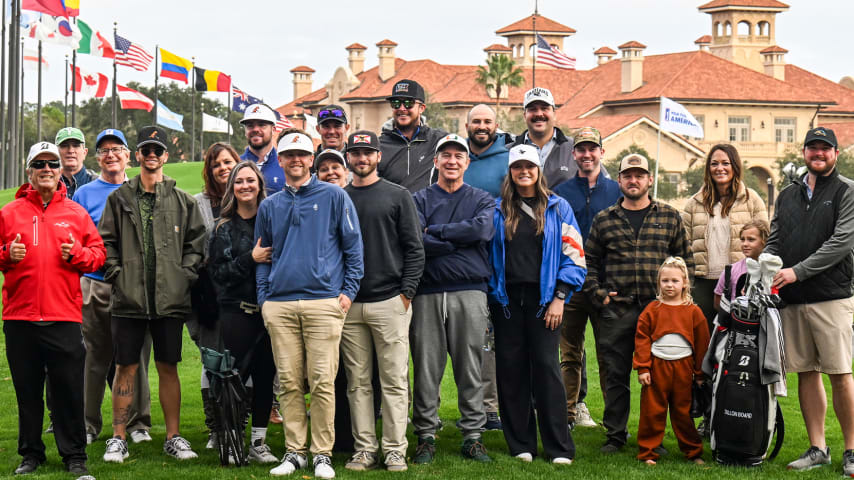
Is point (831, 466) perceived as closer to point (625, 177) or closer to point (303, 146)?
point (625, 177)

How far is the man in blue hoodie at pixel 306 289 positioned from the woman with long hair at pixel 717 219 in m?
2.88

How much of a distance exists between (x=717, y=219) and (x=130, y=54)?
114ft

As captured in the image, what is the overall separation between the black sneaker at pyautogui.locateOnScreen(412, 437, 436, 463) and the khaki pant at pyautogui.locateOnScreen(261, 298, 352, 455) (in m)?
0.68

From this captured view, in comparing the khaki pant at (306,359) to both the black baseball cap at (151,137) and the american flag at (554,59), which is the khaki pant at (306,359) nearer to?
the black baseball cap at (151,137)

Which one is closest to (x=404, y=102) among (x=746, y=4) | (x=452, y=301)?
(x=452, y=301)

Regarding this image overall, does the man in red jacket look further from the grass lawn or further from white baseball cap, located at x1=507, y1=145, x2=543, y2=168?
white baseball cap, located at x1=507, y1=145, x2=543, y2=168

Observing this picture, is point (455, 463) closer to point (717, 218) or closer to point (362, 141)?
point (362, 141)

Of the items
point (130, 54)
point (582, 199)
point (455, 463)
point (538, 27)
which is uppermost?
point (538, 27)

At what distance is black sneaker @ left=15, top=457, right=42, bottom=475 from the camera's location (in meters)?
7.66

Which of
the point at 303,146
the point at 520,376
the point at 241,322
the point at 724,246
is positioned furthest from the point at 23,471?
the point at 724,246

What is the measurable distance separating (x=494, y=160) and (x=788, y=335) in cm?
267

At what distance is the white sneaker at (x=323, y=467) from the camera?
24.7 ft

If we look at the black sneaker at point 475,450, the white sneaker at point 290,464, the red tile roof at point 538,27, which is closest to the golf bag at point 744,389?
the black sneaker at point 475,450

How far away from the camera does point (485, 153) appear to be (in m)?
9.15
